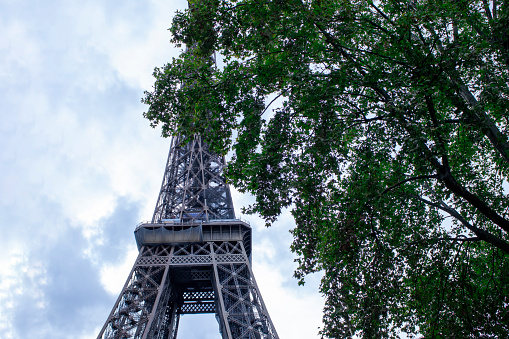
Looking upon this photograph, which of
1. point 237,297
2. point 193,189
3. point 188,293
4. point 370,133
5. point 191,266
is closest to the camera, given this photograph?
point 370,133

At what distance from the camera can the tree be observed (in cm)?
865

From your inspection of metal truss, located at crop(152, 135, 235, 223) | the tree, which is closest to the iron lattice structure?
metal truss, located at crop(152, 135, 235, 223)

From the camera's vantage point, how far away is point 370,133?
10.7m

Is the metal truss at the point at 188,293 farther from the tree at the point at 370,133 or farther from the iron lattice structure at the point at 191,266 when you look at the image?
the tree at the point at 370,133

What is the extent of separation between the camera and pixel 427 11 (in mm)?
8547

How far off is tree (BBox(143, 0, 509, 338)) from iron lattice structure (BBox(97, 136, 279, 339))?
47.4 ft

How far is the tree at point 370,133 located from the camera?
8.65 m

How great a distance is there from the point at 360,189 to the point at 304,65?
3.12 meters

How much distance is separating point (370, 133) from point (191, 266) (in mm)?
22136

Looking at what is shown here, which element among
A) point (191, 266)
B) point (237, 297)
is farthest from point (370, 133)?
point (191, 266)

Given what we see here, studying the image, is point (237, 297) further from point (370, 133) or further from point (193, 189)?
point (370, 133)

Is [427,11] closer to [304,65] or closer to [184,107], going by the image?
[304,65]

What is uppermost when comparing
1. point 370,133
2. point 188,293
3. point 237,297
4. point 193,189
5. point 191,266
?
point 193,189

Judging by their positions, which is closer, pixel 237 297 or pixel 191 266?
pixel 237 297
